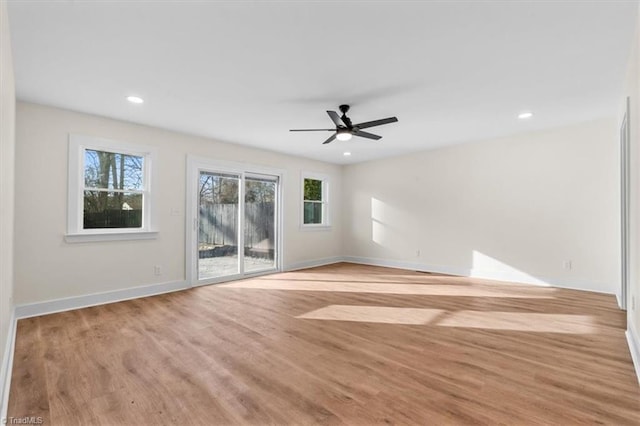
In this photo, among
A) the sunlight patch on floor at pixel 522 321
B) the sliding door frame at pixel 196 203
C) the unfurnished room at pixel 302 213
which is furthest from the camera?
the sliding door frame at pixel 196 203

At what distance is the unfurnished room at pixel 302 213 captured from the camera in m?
2.01

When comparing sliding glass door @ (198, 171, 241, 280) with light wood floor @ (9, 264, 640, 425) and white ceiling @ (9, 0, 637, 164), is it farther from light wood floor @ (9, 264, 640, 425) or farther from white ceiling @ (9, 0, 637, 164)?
white ceiling @ (9, 0, 637, 164)

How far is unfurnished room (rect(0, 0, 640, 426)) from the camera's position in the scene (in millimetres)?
2012

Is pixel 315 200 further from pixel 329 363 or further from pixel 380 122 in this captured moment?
pixel 329 363

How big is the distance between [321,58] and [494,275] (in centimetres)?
481

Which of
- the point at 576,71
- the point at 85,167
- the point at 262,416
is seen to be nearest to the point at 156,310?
the point at 85,167

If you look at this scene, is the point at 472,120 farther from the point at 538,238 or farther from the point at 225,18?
the point at 225,18

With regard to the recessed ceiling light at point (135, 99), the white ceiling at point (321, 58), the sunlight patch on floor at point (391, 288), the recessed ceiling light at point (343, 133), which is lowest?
the sunlight patch on floor at point (391, 288)

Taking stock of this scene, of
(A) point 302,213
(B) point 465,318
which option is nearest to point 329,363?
(B) point 465,318

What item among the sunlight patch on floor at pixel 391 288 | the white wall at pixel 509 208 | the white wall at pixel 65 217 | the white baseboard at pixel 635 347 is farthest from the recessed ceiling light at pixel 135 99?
the white baseboard at pixel 635 347

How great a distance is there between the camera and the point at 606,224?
443 cm

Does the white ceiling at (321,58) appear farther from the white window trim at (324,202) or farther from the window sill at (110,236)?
the white window trim at (324,202)

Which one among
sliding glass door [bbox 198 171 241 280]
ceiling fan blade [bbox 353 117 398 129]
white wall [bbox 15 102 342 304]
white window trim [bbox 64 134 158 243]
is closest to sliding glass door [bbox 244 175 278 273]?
sliding glass door [bbox 198 171 241 280]

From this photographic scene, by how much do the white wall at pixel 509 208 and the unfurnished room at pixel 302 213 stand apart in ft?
0.11
